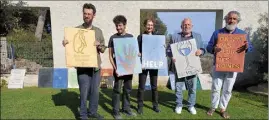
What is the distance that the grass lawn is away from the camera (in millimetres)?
4781

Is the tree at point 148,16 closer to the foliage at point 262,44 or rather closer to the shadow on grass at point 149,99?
the shadow on grass at point 149,99

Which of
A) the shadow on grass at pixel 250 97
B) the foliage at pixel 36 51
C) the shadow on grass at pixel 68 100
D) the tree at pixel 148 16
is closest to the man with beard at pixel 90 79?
the shadow on grass at pixel 68 100

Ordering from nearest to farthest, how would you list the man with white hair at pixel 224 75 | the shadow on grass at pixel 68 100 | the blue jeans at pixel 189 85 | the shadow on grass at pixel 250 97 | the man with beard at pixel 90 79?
the man with beard at pixel 90 79 < the man with white hair at pixel 224 75 < the blue jeans at pixel 189 85 < the shadow on grass at pixel 68 100 < the shadow on grass at pixel 250 97

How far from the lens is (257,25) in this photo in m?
7.58

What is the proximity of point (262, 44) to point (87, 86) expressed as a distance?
5.50 m

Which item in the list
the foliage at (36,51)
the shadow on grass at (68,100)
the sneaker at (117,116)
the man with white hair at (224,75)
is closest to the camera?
the man with white hair at (224,75)

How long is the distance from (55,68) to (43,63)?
0.60m

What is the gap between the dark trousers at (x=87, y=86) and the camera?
13.9 feet

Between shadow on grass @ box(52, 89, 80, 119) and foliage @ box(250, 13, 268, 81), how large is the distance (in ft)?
16.6

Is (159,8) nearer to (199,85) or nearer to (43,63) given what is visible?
(199,85)

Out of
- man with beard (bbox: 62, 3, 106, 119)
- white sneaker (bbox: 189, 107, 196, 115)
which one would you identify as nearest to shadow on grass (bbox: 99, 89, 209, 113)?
white sneaker (bbox: 189, 107, 196, 115)

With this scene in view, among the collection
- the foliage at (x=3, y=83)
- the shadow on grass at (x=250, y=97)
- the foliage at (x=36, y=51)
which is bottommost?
the shadow on grass at (x=250, y=97)

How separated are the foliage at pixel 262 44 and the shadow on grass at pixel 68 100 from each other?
5.07m

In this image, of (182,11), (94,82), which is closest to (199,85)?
(182,11)
